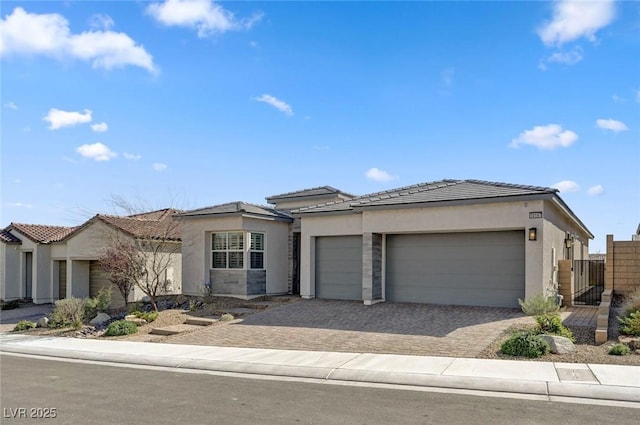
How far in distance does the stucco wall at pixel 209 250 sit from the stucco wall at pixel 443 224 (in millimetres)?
2213

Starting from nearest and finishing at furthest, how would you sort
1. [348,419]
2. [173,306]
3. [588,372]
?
[348,419], [588,372], [173,306]

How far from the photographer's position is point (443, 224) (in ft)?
55.9

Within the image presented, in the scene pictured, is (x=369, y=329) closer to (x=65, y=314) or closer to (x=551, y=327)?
(x=551, y=327)

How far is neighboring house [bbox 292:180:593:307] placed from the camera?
1584cm

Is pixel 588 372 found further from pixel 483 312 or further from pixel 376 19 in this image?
pixel 376 19

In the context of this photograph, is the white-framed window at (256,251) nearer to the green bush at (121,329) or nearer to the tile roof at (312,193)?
the tile roof at (312,193)

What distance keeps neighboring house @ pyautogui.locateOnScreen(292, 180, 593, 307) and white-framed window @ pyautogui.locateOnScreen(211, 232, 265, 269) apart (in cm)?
234

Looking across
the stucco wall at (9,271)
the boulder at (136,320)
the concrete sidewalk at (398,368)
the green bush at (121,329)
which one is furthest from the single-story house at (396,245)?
the stucco wall at (9,271)

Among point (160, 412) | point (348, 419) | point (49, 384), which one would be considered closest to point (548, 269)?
point (348, 419)

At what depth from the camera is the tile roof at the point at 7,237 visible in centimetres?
2809

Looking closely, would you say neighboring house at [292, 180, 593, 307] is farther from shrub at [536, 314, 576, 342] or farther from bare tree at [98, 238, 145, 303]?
bare tree at [98, 238, 145, 303]

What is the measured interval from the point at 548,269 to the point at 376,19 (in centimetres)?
953

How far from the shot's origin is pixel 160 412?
25.2 ft

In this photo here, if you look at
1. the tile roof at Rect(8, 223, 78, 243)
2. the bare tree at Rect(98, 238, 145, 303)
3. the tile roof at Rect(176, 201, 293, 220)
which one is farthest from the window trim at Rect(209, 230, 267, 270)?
the tile roof at Rect(8, 223, 78, 243)
